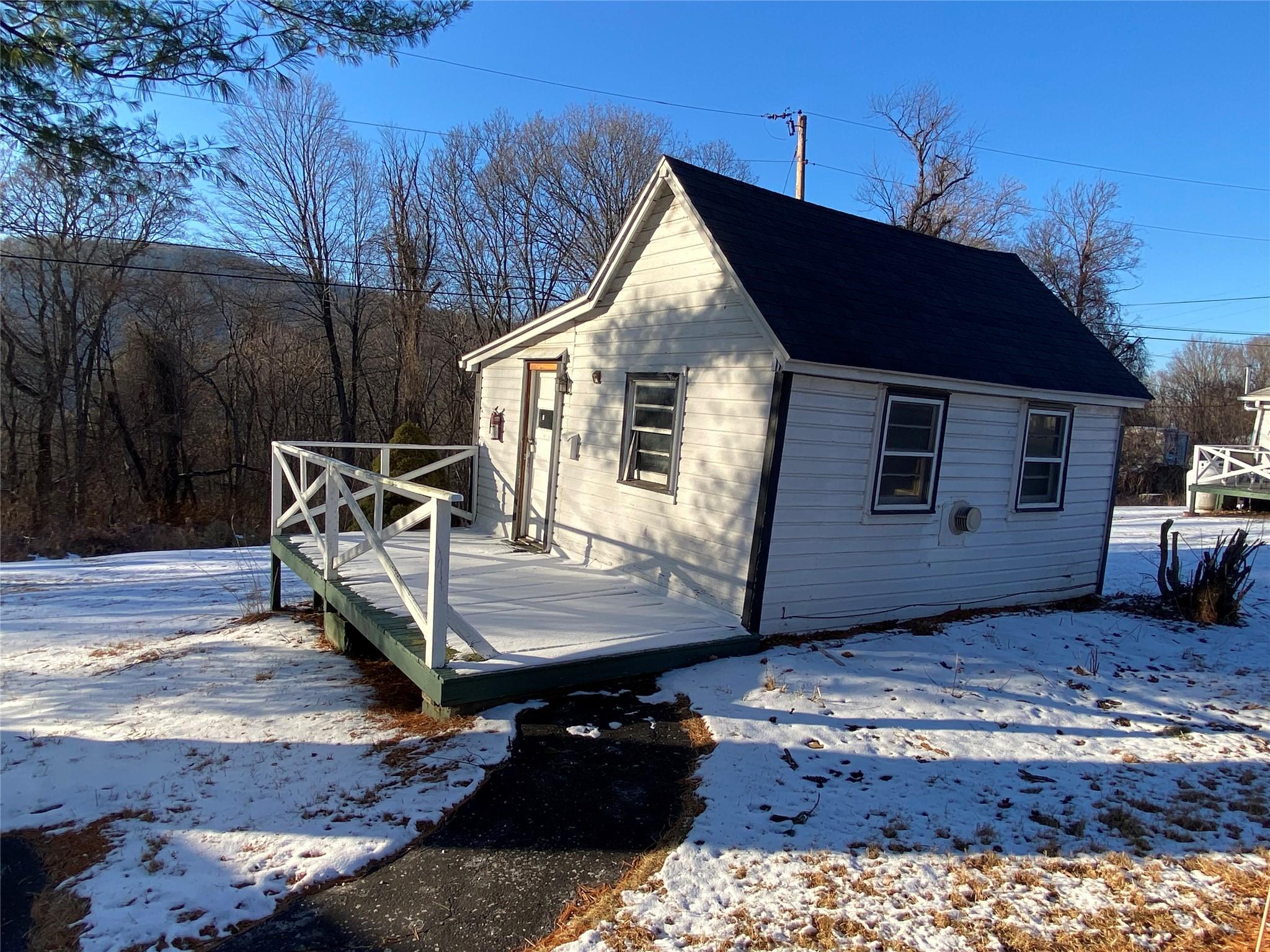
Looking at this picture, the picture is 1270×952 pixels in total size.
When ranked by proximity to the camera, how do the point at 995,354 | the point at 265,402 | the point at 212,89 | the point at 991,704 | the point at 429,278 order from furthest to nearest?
the point at 429,278 → the point at 265,402 → the point at 995,354 → the point at 212,89 → the point at 991,704

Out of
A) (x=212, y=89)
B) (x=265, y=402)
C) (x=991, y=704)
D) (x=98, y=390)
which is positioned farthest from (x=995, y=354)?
(x=98, y=390)

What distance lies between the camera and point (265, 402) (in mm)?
20500

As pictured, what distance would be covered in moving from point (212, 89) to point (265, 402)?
16.5 meters

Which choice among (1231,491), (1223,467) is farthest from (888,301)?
(1223,467)

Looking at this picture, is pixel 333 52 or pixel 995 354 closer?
pixel 333 52

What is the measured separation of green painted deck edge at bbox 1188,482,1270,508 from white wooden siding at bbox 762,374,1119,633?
36.0ft

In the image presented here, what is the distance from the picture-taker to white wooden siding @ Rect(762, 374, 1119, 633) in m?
6.22

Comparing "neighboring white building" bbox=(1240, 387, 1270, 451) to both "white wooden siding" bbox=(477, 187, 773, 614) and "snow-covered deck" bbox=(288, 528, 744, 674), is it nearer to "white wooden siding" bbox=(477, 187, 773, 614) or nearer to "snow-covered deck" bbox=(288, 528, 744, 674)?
"white wooden siding" bbox=(477, 187, 773, 614)

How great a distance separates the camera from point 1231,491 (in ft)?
54.9

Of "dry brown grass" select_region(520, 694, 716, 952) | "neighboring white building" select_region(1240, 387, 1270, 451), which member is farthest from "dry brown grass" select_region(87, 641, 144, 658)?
"neighboring white building" select_region(1240, 387, 1270, 451)

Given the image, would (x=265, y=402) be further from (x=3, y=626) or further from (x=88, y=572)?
(x=3, y=626)

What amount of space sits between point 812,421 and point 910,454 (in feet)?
4.28

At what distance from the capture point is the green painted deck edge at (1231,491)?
1642 centimetres

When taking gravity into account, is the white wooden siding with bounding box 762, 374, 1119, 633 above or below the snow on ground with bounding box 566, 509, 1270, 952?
above
